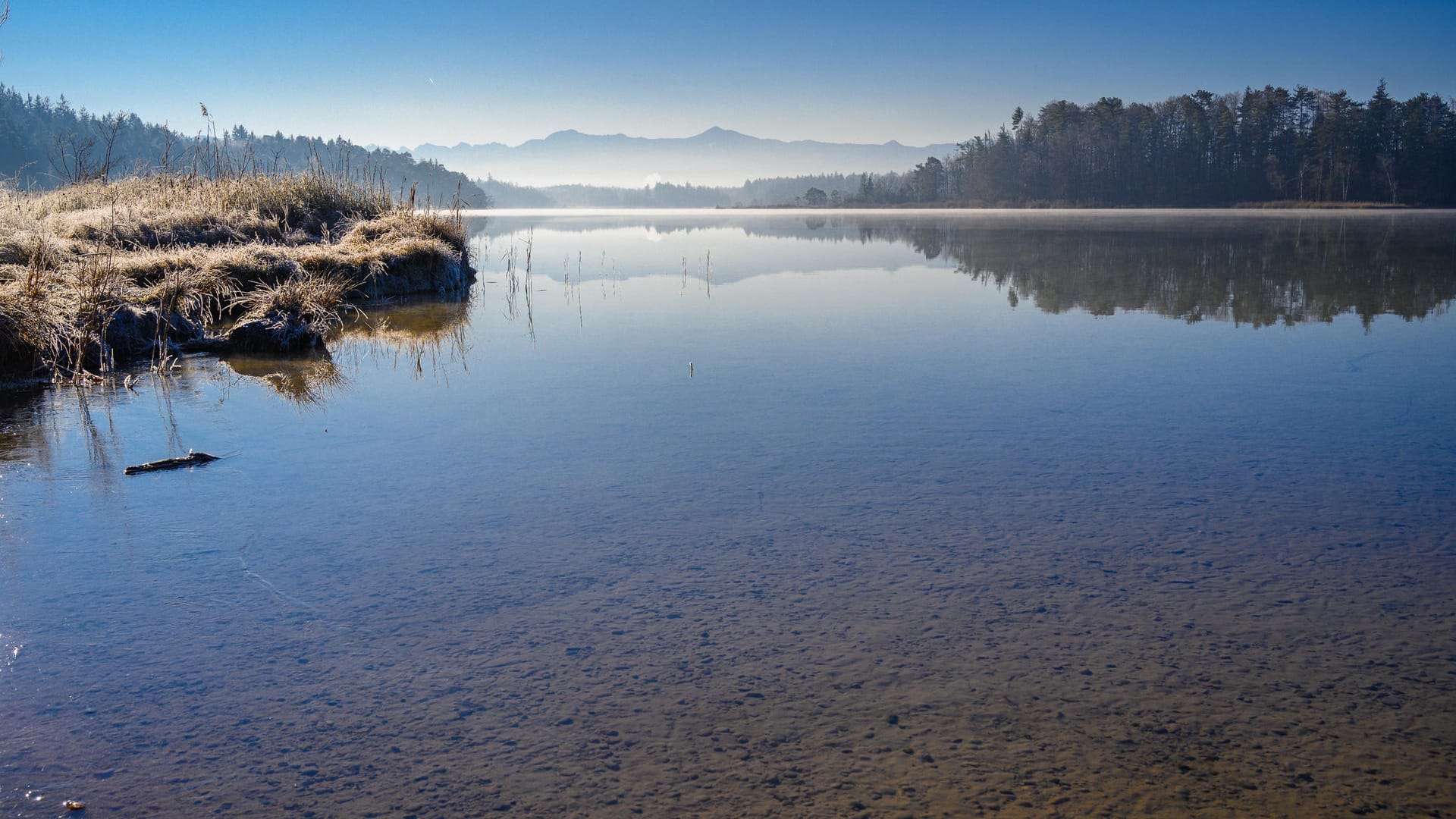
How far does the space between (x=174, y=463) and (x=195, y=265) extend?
6.22 metres

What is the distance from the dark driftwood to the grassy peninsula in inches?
119

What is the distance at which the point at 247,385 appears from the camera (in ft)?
21.7

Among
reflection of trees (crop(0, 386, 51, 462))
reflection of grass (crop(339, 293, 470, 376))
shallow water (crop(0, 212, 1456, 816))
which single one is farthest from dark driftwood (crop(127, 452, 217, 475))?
reflection of grass (crop(339, 293, 470, 376))

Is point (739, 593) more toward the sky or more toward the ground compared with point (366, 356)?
more toward the ground

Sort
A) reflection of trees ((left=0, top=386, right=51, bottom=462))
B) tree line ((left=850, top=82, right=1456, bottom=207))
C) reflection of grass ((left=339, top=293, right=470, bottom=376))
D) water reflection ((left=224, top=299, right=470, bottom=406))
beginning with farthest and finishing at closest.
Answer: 1. tree line ((left=850, top=82, right=1456, bottom=207))
2. reflection of grass ((left=339, top=293, right=470, bottom=376))
3. water reflection ((left=224, top=299, right=470, bottom=406))
4. reflection of trees ((left=0, top=386, right=51, bottom=462))

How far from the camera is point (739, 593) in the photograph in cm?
297

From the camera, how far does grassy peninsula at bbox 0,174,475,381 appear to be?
7.12 m

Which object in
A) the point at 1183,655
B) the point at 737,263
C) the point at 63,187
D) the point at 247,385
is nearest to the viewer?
the point at 1183,655

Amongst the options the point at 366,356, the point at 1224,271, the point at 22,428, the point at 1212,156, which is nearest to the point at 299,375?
the point at 366,356

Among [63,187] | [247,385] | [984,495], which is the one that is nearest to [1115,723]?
[984,495]

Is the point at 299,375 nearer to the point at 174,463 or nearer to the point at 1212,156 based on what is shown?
the point at 174,463

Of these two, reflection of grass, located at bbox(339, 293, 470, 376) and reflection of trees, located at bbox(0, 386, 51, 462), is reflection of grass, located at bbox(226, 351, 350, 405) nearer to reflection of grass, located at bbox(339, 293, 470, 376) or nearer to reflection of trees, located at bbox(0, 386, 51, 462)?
reflection of grass, located at bbox(339, 293, 470, 376)

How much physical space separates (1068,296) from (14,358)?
11.3 m

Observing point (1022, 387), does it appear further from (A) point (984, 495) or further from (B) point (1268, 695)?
(B) point (1268, 695)
